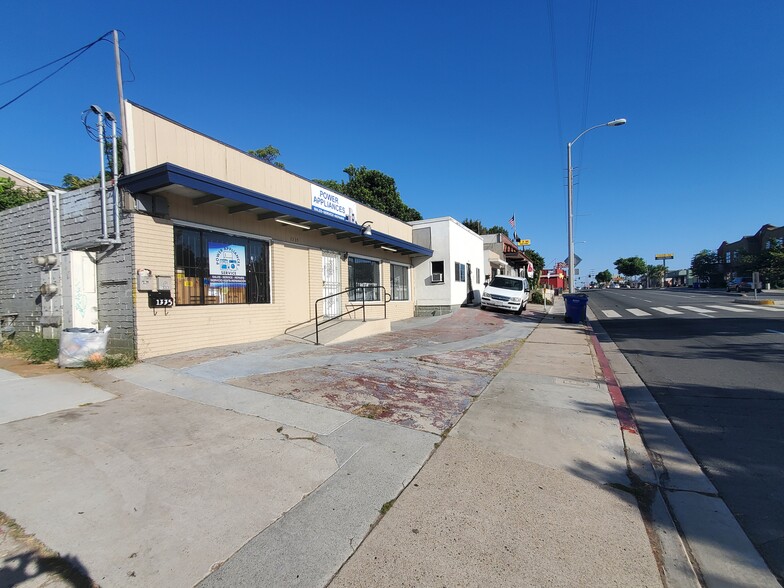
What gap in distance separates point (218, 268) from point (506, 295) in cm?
1412

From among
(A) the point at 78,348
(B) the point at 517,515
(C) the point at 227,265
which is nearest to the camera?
(B) the point at 517,515

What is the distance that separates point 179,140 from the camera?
27.4 feet

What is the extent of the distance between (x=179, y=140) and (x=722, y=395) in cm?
1139

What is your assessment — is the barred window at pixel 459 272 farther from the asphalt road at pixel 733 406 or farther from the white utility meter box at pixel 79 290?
the white utility meter box at pixel 79 290

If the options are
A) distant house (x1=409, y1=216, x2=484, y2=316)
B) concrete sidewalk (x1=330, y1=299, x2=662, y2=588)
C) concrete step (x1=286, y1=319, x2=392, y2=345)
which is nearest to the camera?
concrete sidewalk (x1=330, y1=299, x2=662, y2=588)

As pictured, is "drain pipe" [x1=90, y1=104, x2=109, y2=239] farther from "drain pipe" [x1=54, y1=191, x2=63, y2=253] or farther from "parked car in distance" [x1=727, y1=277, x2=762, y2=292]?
"parked car in distance" [x1=727, y1=277, x2=762, y2=292]

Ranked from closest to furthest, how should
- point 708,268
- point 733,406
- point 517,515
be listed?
point 517,515 → point 733,406 → point 708,268

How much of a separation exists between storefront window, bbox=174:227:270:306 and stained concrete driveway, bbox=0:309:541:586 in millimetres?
2386

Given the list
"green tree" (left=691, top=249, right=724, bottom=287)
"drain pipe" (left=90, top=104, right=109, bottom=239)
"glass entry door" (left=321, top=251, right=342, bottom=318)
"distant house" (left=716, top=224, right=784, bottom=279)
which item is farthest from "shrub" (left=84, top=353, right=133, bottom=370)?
"green tree" (left=691, top=249, right=724, bottom=287)

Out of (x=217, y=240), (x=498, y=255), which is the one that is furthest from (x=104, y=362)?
(x=498, y=255)

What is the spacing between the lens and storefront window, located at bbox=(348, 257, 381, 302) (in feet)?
47.4

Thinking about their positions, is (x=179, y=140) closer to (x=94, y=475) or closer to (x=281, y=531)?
(x=94, y=475)

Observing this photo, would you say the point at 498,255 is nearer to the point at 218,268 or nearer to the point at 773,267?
the point at 218,268

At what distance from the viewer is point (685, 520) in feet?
9.56
